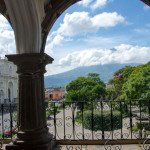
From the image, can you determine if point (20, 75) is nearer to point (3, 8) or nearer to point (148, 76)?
point (3, 8)

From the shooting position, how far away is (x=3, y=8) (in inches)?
119

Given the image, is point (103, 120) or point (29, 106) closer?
point (29, 106)

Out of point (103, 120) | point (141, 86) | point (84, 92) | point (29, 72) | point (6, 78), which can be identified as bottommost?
point (103, 120)

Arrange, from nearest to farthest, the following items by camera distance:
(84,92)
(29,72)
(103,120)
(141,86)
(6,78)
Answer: (29,72) < (103,120) < (141,86) < (84,92) < (6,78)

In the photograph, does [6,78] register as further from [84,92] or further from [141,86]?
[141,86]

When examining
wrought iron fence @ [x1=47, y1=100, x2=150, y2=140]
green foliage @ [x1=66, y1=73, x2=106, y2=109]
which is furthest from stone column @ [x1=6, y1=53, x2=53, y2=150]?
green foliage @ [x1=66, y1=73, x2=106, y2=109]

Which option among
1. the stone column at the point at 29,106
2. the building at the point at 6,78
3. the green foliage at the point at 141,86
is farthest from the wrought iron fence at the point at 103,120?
the building at the point at 6,78

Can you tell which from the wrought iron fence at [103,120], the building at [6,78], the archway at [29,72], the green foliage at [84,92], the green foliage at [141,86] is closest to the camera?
the archway at [29,72]

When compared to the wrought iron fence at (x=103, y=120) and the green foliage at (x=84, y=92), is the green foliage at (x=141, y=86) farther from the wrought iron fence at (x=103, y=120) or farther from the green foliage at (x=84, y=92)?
the green foliage at (x=84, y=92)

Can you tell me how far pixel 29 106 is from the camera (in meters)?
2.38

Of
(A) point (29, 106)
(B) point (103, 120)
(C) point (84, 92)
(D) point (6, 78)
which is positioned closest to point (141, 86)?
(B) point (103, 120)

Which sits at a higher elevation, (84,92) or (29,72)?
(29,72)

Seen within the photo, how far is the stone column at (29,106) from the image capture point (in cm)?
236

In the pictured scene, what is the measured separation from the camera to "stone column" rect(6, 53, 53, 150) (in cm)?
236
